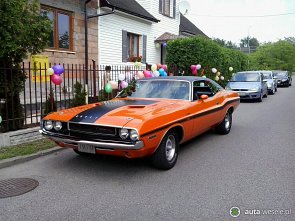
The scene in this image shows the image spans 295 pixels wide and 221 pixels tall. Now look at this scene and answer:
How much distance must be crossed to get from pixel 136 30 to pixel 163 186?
44.9 ft

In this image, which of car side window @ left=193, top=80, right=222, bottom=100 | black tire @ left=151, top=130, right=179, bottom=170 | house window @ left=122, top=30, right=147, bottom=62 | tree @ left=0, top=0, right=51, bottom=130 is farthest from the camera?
house window @ left=122, top=30, right=147, bottom=62

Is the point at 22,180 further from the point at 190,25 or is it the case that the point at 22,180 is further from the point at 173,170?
the point at 190,25

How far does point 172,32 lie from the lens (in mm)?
21109

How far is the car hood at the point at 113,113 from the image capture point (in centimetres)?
470

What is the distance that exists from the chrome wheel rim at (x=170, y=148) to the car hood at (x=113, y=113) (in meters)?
0.53

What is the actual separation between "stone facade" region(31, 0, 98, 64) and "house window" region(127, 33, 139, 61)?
10.4 feet

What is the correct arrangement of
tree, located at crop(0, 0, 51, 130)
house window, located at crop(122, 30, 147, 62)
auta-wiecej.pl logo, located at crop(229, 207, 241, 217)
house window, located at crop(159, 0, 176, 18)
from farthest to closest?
house window, located at crop(159, 0, 176, 18) → house window, located at crop(122, 30, 147, 62) → tree, located at crop(0, 0, 51, 130) → auta-wiecej.pl logo, located at crop(229, 207, 241, 217)

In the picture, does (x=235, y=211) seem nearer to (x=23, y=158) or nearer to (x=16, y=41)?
(x=23, y=158)

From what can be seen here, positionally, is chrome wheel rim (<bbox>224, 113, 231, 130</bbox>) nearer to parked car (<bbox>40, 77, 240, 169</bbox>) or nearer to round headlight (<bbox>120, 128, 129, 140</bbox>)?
parked car (<bbox>40, 77, 240, 169</bbox>)

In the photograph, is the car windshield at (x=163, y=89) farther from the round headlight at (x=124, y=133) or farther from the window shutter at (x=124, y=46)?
the window shutter at (x=124, y=46)

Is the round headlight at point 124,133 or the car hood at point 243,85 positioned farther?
the car hood at point 243,85

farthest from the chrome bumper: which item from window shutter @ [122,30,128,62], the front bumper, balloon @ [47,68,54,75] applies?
the front bumper

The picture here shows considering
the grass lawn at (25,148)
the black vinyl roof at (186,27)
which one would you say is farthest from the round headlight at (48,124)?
the black vinyl roof at (186,27)

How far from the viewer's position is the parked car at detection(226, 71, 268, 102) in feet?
50.5
